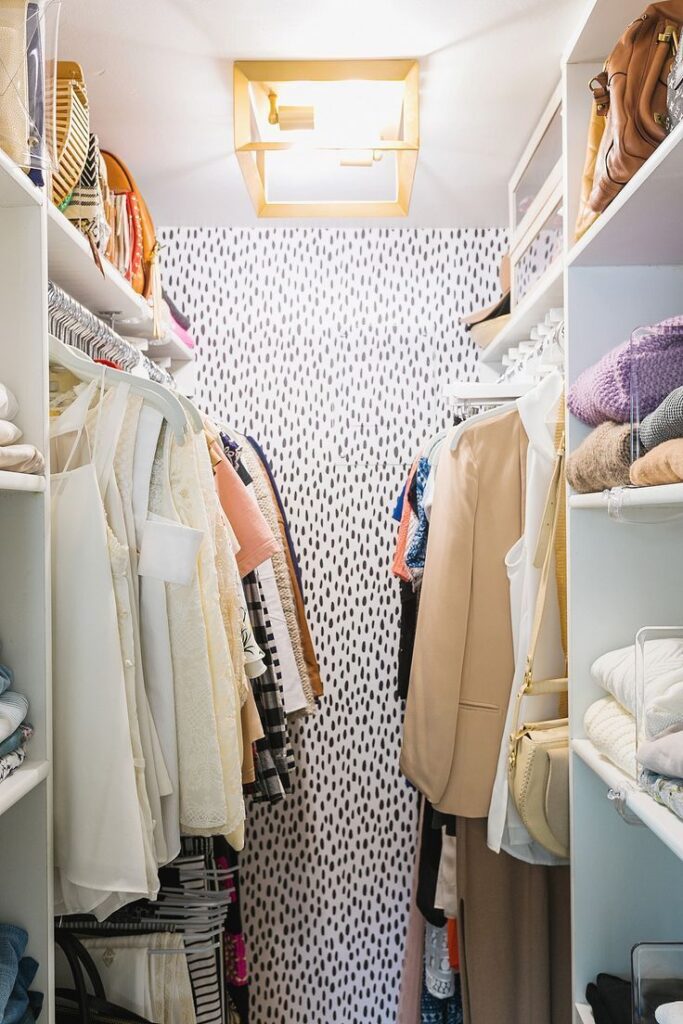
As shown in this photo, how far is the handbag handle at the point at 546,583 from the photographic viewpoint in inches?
62.9

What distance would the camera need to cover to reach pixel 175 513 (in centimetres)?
143

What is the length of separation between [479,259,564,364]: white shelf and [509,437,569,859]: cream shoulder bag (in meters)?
0.35

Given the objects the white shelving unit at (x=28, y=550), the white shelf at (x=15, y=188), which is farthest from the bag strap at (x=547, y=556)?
the white shelf at (x=15, y=188)

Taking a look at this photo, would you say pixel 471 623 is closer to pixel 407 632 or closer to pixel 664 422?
pixel 407 632

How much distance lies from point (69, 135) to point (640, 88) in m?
0.92

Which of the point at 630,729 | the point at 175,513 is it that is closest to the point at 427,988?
the point at 630,729

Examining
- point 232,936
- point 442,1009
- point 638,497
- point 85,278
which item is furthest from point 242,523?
point 442,1009

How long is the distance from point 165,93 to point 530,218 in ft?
2.84

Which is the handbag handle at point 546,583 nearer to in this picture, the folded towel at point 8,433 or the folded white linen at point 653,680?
the folded white linen at point 653,680

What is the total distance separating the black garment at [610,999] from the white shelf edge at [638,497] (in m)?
0.78

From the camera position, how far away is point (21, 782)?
1121 millimetres

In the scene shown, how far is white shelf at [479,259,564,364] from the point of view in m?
1.69

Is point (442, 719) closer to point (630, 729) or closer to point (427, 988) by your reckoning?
point (630, 729)

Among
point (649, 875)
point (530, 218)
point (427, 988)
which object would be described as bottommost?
point (427, 988)
